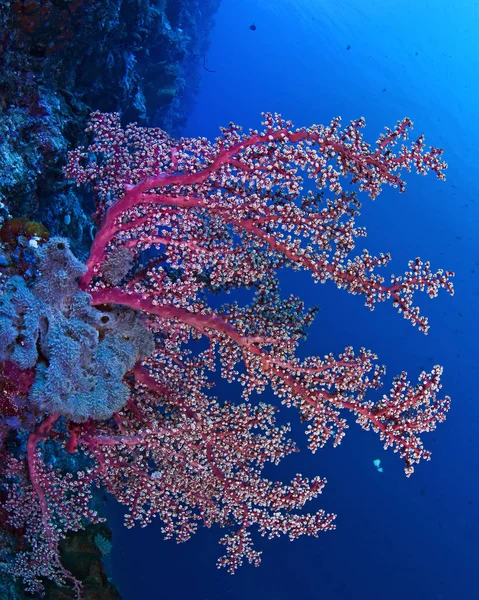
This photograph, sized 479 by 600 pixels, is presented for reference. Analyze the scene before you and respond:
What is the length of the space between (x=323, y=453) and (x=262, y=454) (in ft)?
43.3

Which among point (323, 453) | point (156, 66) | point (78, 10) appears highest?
point (156, 66)

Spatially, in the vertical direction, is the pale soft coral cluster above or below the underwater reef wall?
below

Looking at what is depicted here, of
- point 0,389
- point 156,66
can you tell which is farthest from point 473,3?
point 0,389

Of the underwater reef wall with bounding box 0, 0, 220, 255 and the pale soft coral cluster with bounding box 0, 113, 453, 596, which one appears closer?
the pale soft coral cluster with bounding box 0, 113, 453, 596

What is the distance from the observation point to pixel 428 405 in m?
3.63

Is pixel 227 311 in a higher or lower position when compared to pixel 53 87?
lower

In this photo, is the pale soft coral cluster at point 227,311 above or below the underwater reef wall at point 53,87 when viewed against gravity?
below

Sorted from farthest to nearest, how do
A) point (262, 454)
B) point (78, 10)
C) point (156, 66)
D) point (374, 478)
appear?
point (374, 478) < point (156, 66) < point (78, 10) < point (262, 454)

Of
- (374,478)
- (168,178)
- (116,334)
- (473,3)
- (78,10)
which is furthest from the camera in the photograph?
(473,3)

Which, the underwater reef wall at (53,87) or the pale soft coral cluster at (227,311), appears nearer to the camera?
the pale soft coral cluster at (227,311)

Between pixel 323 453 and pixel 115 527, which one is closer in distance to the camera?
pixel 115 527

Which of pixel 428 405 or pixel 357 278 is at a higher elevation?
pixel 357 278

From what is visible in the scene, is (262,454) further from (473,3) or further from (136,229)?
(473,3)

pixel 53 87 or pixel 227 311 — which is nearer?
pixel 227 311
